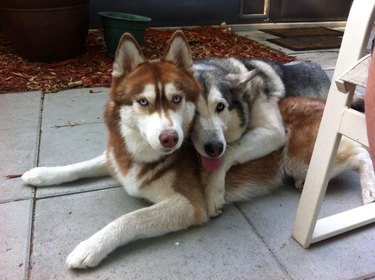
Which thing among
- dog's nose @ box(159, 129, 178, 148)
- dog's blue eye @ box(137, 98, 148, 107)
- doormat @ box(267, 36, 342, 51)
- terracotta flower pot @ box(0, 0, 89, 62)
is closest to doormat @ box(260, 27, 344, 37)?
doormat @ box(267, 36, 342, 51)

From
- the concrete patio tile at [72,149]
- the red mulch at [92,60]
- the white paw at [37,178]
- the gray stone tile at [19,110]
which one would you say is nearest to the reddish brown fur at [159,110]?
the concrete patio tile at [72,149]

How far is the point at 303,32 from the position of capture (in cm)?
689

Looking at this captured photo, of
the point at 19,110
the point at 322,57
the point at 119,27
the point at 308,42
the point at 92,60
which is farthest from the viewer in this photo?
the point at 308,42

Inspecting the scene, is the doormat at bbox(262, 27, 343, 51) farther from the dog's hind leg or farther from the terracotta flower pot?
the dog's hind leg

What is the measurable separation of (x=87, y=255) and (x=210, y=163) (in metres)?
0.82

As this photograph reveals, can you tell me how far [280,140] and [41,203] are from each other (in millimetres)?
1543

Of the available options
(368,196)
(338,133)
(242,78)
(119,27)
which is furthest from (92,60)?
(338,133)

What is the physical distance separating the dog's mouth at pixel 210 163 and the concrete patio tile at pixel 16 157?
3.60ft

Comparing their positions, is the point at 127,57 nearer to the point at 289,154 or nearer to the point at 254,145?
the point at 254,145

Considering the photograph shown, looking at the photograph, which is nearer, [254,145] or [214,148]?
[214,148]

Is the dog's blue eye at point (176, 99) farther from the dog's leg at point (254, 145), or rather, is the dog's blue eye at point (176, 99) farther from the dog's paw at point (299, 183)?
the dog's paw at point (299, 183)

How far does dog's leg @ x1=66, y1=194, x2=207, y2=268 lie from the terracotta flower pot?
3.46 meters

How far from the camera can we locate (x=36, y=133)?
9.76 feet

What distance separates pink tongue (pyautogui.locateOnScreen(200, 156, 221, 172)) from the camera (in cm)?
204
